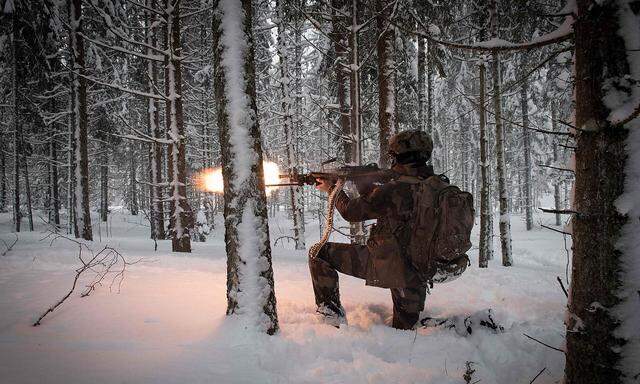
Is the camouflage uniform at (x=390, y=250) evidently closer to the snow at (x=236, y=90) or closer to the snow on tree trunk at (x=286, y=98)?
the snow at (x=236, y=90)

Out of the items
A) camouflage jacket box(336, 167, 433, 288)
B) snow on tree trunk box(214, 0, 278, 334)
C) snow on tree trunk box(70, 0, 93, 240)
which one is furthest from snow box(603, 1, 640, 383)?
snow on tree trunk box(70, 0, 93, 240)

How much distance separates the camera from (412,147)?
3.58 m

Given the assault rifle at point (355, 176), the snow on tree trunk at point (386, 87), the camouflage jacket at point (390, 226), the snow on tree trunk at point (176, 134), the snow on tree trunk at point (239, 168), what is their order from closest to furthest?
1. the snow on tree trunk at point (239, 168)
2. the camouflage jacket at point (390, 226)
3. the assault rifle at point (355, 176)
4. the snow on tree trunk at point (386, 87)
5. the snow on tree trunk at point (176, 134)

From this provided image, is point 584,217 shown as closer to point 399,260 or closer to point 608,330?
point 608,330

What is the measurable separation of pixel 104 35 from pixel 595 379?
16.9 m

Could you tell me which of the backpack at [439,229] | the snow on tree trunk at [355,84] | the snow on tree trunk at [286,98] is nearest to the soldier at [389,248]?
the backpack at [439,229]

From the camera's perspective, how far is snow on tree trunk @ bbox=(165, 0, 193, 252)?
8.84 metres

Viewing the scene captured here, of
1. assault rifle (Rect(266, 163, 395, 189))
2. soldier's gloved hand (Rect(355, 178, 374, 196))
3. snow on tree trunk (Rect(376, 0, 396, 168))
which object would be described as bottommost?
soldier's gloved hand (Rect(355, 178, 374, 196))

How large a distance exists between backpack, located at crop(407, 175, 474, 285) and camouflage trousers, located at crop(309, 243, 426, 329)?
269 mm

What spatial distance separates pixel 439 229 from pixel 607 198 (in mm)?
1417

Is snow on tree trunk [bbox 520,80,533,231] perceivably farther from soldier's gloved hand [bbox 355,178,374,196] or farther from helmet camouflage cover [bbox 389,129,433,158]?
soldier's gloved hand [bbox 355,178,374,196]

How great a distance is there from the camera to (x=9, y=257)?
6.17 m

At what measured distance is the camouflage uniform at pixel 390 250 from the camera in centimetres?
344

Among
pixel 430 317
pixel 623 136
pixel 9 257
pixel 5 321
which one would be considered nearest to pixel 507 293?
pixel 430 317
